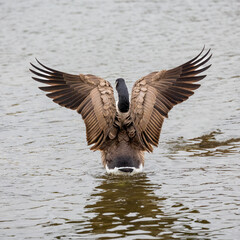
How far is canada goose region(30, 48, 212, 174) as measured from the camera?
26.5ft

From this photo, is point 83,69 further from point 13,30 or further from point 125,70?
point 13,30

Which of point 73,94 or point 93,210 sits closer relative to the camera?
point 93,210

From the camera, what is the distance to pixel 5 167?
8547 mm

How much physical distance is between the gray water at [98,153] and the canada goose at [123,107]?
1.20 ft

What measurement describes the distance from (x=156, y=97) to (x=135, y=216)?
2429 millimetres

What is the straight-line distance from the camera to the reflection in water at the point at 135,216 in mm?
5961

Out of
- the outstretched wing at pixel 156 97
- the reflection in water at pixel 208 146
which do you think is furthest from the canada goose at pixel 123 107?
the reflection in water at pixel 208 146

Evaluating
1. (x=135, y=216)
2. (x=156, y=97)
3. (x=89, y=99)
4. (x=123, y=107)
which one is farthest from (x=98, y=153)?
(x=135, y=216)

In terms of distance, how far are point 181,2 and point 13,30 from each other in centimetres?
647

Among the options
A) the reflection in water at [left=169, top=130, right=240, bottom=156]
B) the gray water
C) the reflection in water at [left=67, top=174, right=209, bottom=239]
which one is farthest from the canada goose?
the reflection in water at [left=169, top=130, right=240, bottom=156]

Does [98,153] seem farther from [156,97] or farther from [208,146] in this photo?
[208,146]

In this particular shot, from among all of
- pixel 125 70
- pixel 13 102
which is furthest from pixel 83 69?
pixel 13 102

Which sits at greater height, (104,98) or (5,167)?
(104,98)

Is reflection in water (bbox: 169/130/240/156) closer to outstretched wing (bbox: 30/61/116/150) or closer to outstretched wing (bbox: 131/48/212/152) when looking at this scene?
outstretched wing (bbox: 131/48/212/152)
